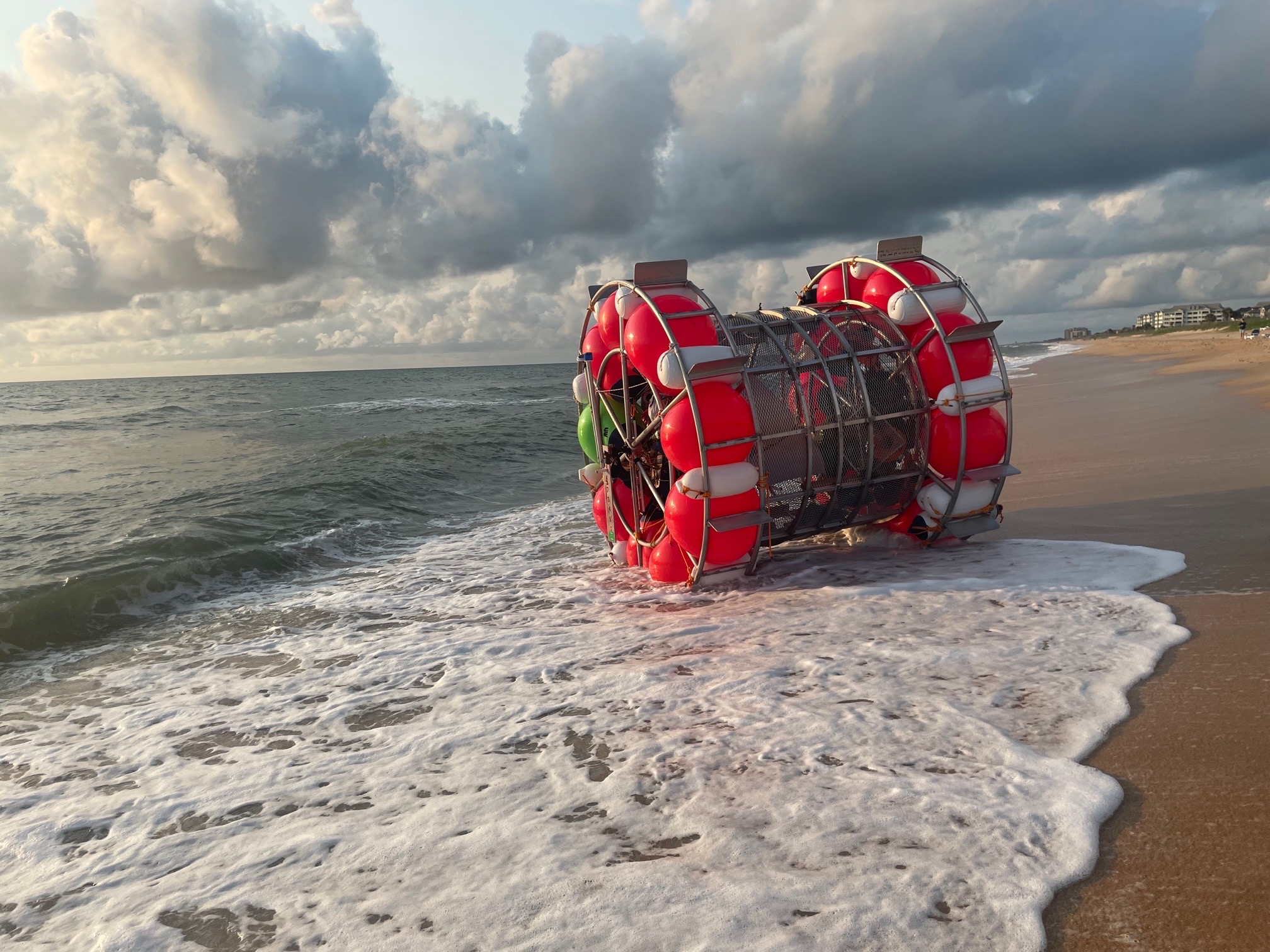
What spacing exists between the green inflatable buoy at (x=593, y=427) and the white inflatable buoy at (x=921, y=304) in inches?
126

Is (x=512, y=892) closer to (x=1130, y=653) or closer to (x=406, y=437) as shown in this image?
(x=1130, y=653)

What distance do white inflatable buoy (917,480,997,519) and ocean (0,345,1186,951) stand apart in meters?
0.47

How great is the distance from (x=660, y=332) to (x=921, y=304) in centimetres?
270

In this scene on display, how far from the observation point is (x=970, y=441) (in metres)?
7.82

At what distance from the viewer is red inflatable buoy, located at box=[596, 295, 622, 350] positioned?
8.36 m

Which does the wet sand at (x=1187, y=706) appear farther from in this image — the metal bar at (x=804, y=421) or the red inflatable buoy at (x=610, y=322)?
the red inflatable buoy at (x=610, y=322)

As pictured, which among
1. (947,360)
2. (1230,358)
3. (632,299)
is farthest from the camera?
(1230,358)

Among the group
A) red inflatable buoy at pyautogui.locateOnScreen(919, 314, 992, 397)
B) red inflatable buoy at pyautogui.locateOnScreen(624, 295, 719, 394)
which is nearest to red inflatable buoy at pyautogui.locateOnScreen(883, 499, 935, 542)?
red inflatable buoy at pyautogui.locateOnScreen(919, 314, 992, 397)

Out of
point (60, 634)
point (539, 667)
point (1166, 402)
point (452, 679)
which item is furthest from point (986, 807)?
point (1166, 402)

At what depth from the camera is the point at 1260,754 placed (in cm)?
360

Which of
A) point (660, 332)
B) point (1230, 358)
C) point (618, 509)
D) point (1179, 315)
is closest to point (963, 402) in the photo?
point (660, 332)

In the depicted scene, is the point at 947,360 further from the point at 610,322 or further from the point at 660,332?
the point at 610,322

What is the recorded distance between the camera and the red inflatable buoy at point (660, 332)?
723cm

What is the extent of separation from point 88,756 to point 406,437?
20.4 meters
